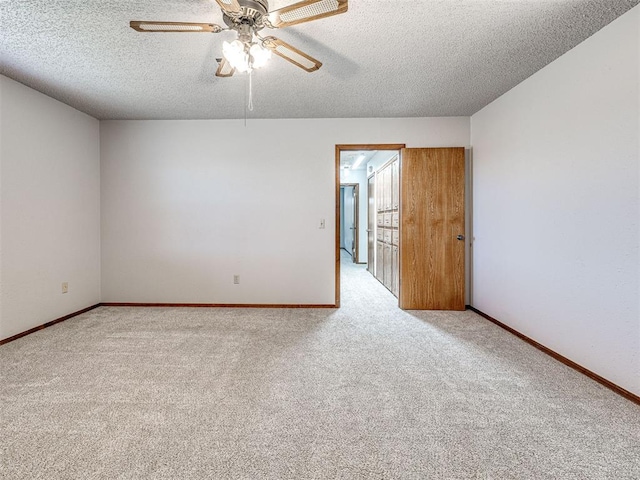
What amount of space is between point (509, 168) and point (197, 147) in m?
3.64

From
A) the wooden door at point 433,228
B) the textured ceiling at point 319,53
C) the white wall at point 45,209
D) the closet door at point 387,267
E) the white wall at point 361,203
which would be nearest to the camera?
the textured ceiling at point 319,53

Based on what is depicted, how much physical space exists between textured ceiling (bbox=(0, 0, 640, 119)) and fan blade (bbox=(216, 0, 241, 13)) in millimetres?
376

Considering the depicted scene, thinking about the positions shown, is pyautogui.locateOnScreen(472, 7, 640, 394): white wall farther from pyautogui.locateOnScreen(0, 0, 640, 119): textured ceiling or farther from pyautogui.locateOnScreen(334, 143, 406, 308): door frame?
pyautogui.locateOnScreen(334, 143, 406, 308): door frame

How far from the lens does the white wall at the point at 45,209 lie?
2689 mm

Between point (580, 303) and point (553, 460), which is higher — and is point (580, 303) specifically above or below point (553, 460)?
above

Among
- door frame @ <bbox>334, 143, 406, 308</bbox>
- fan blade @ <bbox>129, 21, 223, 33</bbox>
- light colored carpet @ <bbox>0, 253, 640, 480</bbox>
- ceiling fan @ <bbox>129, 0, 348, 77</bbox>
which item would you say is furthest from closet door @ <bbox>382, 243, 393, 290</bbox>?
fan blade @ <bbox>129, 21, 223, 33</bbox>

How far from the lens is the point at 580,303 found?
7.00 feet

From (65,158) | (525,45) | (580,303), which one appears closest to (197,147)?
(65,158)

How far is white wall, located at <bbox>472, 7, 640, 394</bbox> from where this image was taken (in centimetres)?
181

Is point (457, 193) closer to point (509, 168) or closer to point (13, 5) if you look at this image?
point (509, 168)

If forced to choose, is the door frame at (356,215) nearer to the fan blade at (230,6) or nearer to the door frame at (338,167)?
the door frame at (338,167)

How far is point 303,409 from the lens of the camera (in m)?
1.67

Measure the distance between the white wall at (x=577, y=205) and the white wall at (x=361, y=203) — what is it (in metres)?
4.46

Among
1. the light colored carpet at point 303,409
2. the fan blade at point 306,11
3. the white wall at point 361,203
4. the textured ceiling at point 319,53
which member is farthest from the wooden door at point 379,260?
the fan blade at point 306,11
